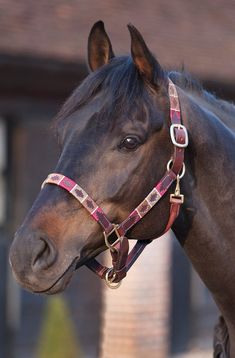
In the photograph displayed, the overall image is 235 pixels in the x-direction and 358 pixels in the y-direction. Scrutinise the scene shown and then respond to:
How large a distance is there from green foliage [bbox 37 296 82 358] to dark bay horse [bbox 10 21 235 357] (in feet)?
13.2

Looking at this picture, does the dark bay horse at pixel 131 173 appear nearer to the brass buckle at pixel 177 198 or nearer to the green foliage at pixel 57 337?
the brass buckle at pixel 177 198

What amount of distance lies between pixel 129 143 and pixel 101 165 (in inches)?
4.7

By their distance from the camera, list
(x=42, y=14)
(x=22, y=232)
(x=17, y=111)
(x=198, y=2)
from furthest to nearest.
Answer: (x=198, y=2)
(x=17, y=111)
(x=42, y=14)
(x=22, y=232)

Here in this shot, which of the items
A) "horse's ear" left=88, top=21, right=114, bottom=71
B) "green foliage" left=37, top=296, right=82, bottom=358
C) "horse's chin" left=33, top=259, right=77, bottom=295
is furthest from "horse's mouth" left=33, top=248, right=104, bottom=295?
"green foliage" left=37, top=296, right=82, bottom=358

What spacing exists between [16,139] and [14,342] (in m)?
1.86

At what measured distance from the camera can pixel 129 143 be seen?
9.52 feet

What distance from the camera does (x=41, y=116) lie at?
8141 millimetres

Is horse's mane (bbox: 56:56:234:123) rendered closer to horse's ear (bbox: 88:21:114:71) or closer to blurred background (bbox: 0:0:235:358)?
horse's ear (bbox: 88:21:114:71)

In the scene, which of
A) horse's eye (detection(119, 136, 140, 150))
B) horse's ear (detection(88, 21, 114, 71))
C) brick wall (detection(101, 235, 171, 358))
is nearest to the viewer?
horse's eye (detection(119, 136, 140, 150))

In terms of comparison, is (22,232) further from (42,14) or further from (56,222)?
(42,14)

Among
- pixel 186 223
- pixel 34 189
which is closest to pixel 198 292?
pixel 34 189

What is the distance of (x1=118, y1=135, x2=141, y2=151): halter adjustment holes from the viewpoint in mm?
2900

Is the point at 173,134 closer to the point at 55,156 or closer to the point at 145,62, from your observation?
the point at 145,62

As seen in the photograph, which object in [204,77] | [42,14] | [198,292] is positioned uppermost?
[42,14]
